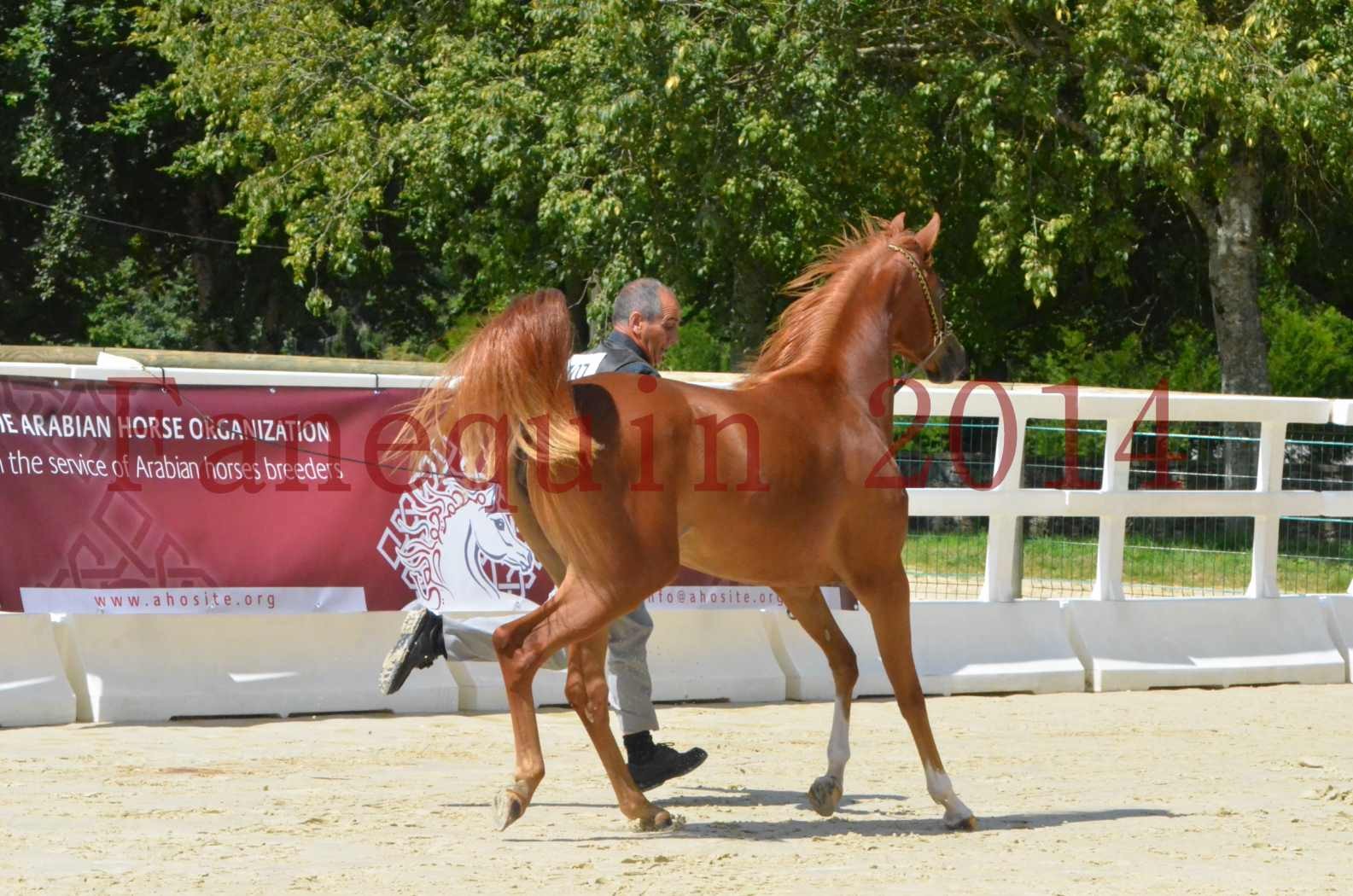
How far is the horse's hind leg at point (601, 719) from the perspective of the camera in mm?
5766

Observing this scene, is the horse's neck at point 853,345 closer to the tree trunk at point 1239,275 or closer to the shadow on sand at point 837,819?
the shadow on sand at point 837,819

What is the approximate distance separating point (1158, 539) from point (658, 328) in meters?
7.17

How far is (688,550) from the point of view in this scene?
19.6 ft

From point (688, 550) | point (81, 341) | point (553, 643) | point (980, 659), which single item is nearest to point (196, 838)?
point (553, 643)

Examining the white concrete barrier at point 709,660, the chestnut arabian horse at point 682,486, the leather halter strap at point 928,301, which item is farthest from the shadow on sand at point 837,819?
the white concrete barrier at point 709,660

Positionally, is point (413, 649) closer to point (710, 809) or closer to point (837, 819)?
point (710, 809)

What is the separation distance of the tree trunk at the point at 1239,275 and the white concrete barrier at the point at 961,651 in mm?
10288

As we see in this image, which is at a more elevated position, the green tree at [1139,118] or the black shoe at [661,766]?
the green tree at [1139,118]

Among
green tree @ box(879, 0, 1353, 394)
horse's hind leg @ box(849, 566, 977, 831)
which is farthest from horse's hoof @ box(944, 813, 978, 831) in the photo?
green tree @ box(879, 0, 1353, 394)

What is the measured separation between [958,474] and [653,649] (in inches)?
102

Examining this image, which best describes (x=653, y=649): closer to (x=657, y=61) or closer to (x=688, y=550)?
(x=688, y=550)

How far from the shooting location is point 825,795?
6.04 metres

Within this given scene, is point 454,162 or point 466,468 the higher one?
point 454,162

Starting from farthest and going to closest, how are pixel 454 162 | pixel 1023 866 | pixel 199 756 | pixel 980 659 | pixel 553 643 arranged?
pixel 454 162 < pixel 980 659 < pixel 199 756 < pixel 553 643 < pixel 1023 866
